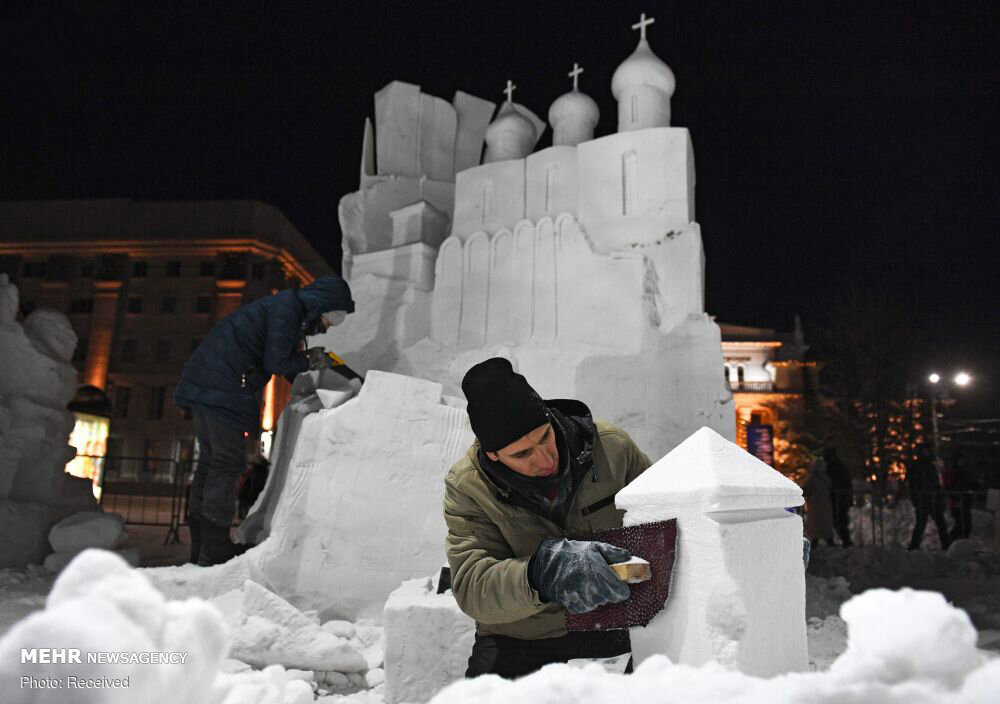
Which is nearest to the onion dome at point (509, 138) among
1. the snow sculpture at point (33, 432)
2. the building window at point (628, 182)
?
the building window at point (628, 182)

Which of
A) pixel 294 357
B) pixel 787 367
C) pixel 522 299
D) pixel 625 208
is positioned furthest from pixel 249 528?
pixel 787 367

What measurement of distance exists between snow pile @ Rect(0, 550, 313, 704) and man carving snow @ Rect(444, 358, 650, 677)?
0.90 m

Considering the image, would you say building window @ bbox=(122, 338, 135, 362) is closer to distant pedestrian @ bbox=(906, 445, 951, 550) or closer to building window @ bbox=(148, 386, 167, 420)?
building window @ bbox=(148, 386, 167, 420)

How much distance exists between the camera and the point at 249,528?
641 centimetres

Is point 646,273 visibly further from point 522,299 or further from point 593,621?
point 593,621

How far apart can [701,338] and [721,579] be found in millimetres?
6669

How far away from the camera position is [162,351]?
1161 inches

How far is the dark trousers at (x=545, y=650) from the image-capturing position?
224cm

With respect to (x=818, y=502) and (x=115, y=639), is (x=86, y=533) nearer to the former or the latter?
(x=115, y=639)

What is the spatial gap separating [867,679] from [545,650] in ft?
4.40

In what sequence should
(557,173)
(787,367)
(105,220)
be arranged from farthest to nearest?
(787,367) → (105,220) → (557,173)

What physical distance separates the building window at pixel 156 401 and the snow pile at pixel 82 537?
76.6 feet

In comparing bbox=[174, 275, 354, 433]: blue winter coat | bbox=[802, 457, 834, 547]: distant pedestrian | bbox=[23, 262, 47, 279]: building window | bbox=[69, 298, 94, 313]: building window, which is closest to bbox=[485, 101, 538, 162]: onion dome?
bbox=[174, 275, 354, 433]: blue winter coat

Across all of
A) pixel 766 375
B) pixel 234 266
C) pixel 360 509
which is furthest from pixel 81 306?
pixel 766 375
